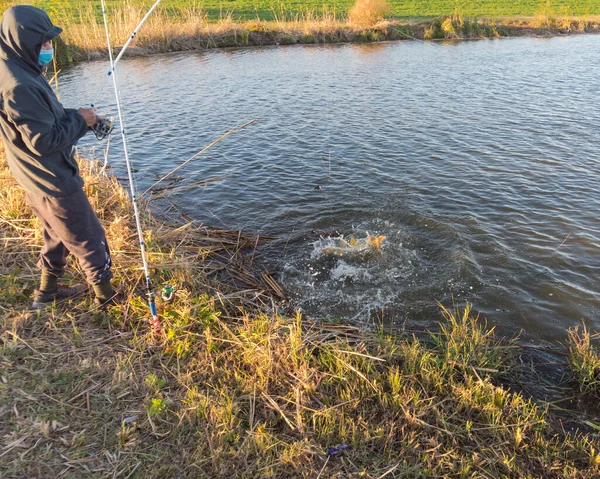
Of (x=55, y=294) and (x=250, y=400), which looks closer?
(x=250, y=400)

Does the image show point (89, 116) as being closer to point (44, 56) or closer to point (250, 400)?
point (44, 56)

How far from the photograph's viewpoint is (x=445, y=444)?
316 centimetres

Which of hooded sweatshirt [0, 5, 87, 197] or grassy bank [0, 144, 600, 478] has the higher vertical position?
hooded sweatshirt [0, 5, 87, 197]

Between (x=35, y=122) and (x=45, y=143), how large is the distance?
17cm

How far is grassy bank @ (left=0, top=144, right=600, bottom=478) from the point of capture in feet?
9.50

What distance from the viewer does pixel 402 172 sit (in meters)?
9.44

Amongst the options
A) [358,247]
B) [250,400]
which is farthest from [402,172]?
[250,400]

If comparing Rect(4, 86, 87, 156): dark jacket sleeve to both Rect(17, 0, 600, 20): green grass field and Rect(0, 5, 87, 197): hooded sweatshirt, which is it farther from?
Rect(17, 0, 600, 20): green grass field

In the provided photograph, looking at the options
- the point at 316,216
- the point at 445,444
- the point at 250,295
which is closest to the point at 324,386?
the point at 445,444

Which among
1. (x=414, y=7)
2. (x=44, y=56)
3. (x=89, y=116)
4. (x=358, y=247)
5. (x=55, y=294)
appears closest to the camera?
(x=44, y=56)

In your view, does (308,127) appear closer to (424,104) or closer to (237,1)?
(424,104)

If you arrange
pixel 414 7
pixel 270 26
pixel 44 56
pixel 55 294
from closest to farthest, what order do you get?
1. pixel 44 56
2. pixel 55 294
3. pixel 270 26
4. pixel 414 7

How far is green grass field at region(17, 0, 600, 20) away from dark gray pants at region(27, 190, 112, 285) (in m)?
31.7

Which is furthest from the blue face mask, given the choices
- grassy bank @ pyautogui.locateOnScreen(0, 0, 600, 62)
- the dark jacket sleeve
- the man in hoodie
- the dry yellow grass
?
the dry yellow grass
